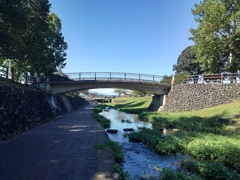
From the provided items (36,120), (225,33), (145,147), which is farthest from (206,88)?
(36,120)

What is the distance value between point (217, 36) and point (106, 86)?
1922 cm

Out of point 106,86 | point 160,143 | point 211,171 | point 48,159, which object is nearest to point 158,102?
point 106,86

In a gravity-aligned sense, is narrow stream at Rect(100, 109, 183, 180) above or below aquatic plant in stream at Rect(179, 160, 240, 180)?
below

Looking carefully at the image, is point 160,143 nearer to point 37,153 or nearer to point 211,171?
point 211,171

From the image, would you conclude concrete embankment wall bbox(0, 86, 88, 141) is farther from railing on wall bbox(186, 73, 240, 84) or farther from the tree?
the tree

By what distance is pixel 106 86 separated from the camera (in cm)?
3838

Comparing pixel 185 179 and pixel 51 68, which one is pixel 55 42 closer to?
pixel 51 68

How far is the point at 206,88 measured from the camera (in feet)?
101

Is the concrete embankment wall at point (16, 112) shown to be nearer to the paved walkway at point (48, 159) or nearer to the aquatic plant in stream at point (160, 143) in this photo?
the paved walkway at point (48, 159)

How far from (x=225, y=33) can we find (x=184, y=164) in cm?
2889

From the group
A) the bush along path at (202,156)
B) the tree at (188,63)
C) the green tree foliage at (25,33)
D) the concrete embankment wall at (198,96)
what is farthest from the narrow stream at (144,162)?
the tree at (188,63)

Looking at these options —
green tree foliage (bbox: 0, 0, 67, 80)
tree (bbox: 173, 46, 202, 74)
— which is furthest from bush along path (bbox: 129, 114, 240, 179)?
tree (bbox: 173, 46, 202, 74)

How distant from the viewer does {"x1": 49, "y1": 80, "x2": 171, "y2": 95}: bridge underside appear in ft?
118

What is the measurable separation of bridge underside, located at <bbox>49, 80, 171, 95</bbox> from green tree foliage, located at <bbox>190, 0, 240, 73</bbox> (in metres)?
8.09
